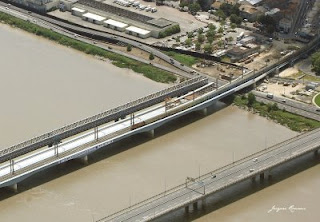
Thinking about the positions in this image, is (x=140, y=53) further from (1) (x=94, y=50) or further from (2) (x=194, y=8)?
(2) (x=194, y=8)

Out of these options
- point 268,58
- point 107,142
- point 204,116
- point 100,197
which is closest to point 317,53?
point 268,58

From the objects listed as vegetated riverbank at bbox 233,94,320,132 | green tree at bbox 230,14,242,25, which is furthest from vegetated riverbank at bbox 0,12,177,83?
green tree at bbox 230,14,242,25

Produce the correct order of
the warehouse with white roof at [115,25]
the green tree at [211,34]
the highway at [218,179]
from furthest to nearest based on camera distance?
1. the warehouse with white roof at [115,25]
2. the green tree at [211,34]
3. the highway at [218,179]

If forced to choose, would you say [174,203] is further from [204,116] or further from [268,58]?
[268,58]

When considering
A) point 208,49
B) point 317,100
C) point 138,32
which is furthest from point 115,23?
point 317,100

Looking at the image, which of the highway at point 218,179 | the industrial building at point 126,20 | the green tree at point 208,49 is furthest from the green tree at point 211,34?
the highway at point 218,179

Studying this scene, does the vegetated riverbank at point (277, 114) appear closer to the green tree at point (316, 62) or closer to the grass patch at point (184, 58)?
the grass patch at point (184, 58)
